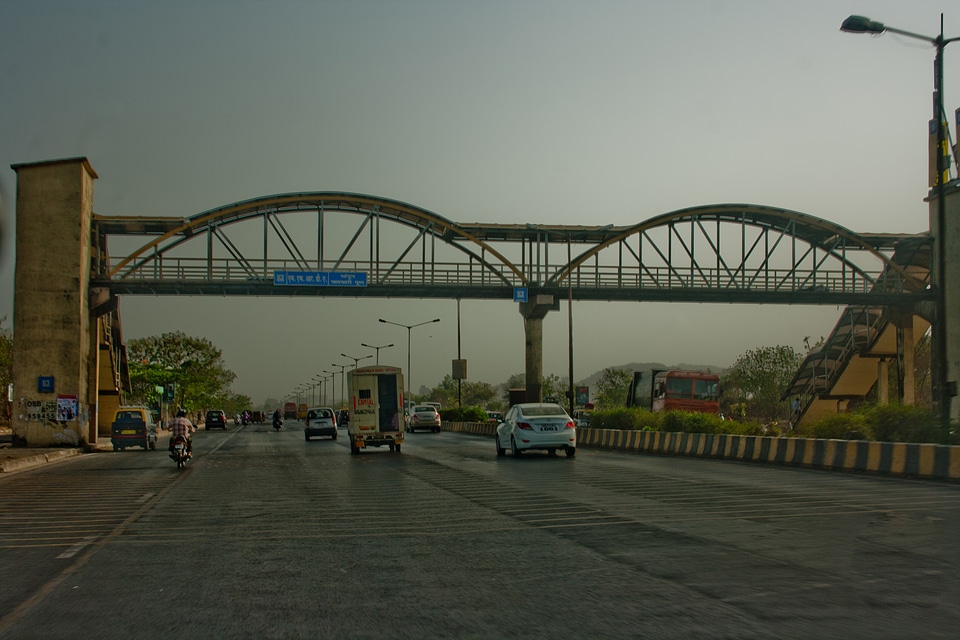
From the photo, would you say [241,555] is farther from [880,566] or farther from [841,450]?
[841,450]

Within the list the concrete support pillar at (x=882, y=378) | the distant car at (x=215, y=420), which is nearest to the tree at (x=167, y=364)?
the distant car at (x=215, y=420)

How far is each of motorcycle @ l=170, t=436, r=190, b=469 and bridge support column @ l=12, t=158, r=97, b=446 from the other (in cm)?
1773

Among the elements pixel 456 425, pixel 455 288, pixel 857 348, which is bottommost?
pixel 456 425

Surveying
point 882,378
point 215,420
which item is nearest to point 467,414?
point 882,378

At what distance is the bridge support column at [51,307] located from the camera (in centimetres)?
4094

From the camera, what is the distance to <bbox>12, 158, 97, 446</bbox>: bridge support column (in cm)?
A: 4094

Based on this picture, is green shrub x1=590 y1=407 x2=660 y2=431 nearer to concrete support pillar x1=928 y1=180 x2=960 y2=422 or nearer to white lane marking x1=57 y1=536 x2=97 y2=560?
concrete support pillar x1=928 y1=180 x2=960 y2=422

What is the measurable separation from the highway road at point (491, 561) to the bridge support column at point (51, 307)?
81.5ft

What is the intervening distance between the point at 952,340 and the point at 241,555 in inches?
1791

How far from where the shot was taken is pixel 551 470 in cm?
2252

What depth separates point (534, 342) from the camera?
2112 inches

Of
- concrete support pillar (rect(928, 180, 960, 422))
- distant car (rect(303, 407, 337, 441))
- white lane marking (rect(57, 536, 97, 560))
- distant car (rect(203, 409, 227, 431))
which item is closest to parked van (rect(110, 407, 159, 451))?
distant car (rect(303, 407, 337, 441))

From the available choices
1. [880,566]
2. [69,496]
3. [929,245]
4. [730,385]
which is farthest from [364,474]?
[730,385]

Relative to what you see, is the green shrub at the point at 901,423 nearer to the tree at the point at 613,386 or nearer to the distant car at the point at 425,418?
the distant car at the point at 425,418
